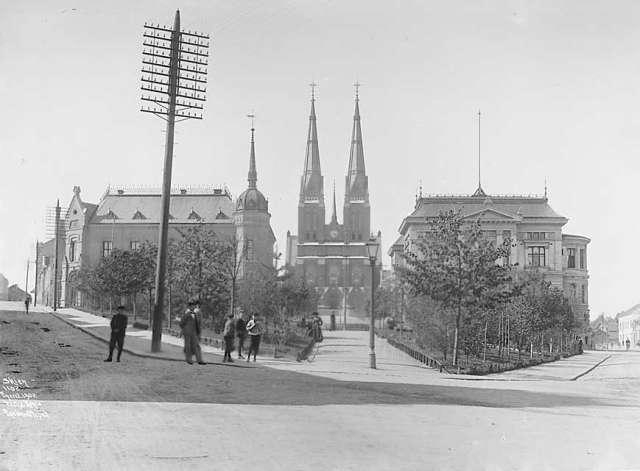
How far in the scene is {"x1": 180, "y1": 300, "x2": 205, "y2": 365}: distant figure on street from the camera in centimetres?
2194

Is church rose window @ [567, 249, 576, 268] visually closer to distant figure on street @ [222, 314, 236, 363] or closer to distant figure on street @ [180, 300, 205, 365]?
distant figure on street @ [222, 314, 236, 363]

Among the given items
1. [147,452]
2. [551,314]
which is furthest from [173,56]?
[551,314]

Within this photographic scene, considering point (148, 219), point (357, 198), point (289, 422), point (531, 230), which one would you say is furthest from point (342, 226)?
point (289, 422)

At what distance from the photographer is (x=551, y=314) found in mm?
51625

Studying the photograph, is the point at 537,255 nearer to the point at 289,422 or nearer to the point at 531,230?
the point at 531,230

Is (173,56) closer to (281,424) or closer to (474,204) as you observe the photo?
(281,424)

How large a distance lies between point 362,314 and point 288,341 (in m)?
90.9

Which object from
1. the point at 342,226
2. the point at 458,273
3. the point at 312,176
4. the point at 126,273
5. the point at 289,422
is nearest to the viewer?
the point at 289,422

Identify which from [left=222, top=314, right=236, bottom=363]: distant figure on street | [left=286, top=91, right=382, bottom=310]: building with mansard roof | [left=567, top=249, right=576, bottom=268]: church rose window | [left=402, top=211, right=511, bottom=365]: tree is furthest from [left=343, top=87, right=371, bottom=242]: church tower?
[left=222, top=314, right=236, bottom=363]: distant figure on street

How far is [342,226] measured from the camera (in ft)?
534

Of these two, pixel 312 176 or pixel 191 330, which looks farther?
pixel 312 176

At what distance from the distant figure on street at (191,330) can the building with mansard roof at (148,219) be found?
7860 centimetres

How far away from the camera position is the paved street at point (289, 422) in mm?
9688

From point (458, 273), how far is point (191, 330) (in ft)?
42.8
